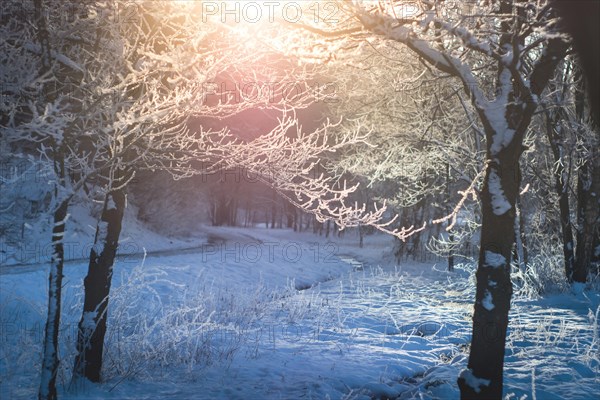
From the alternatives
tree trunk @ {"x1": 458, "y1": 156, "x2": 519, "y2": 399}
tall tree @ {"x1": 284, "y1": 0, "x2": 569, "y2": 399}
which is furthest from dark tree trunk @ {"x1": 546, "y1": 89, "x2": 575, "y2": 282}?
tree trunk @ {"x1": 458, "y1": 156, "x2": 519, "y2": 399}

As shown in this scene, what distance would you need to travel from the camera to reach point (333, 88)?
532 inches

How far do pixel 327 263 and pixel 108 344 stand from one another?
19.4m

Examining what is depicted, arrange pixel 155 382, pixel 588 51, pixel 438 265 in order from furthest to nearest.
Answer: pixel 438 265, pixel 155 382, pixel 588 51

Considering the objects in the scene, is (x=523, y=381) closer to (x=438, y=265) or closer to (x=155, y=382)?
(x=155, y=382)

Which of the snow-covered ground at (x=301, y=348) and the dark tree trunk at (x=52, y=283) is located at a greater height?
the dark tree trunk at (x=52, y=283)

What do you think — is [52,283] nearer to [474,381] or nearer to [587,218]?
[474,381]

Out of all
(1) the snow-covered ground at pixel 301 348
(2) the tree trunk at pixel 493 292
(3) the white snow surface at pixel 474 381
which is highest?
(2) the tree trunk at pixel 493 292

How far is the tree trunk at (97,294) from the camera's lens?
582 centimetres

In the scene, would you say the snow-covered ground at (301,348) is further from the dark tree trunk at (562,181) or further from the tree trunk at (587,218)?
the dark tree trunk at (562,181)

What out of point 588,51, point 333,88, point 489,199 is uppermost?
point 333,88

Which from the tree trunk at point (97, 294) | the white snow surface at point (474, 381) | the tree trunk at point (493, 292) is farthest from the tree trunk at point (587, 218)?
the tree trunk at point (97, 294)

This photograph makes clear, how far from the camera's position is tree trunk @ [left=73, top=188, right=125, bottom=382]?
19.1ft

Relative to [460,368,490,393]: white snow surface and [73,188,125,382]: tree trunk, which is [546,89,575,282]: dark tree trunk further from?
[73,188,125,382]: tree trunk

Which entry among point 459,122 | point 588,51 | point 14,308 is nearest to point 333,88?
point 459,122
